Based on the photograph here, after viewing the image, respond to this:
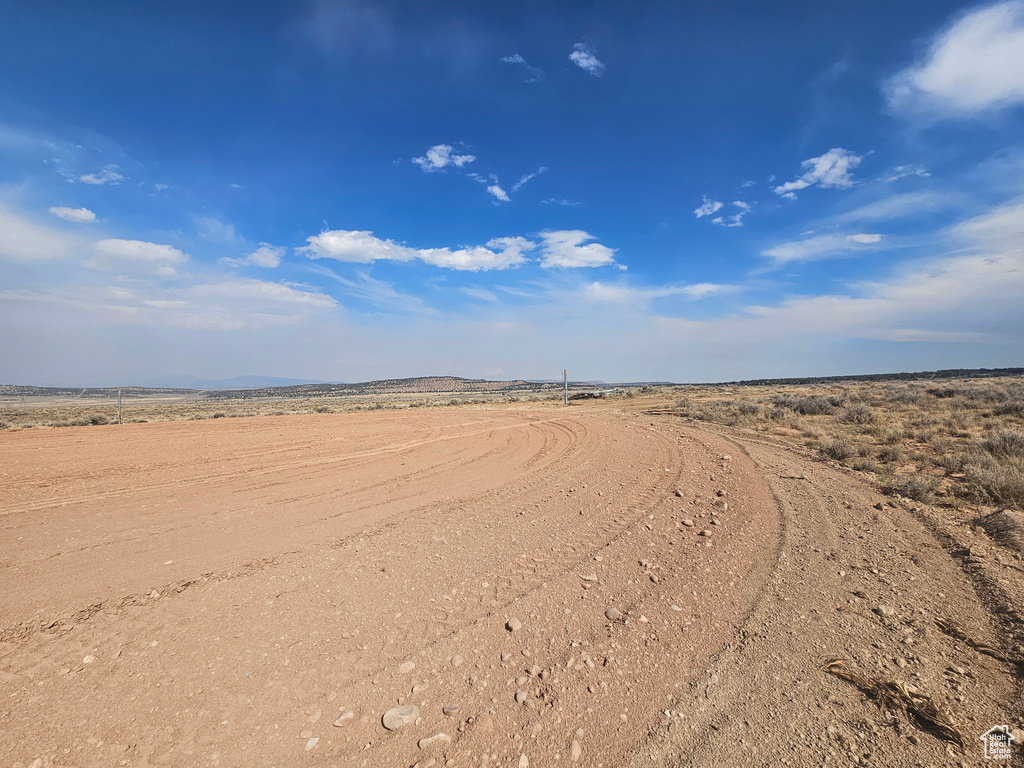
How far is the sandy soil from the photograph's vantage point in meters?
2.46

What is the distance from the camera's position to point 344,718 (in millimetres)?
2609

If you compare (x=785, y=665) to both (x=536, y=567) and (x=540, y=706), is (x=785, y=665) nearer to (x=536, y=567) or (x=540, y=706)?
(x=540, y=706)

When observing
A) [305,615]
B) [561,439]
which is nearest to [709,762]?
[305,615]

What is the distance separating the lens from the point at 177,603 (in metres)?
3.86

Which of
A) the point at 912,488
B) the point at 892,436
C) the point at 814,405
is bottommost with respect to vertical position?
the point at 912,488

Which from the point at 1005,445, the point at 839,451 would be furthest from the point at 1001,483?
the point at 1005,445

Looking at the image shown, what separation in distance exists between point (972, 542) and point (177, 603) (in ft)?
28.7

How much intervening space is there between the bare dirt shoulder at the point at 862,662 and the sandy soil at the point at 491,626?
2cm

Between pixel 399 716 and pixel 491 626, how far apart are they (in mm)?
1040

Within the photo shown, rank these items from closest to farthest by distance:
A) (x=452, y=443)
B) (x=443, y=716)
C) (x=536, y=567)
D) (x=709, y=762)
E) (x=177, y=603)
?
(x=709, y=762)
(x=443, y=716)
(x=177, y=603)
(x=536, y=567)
(x=452, y=443)

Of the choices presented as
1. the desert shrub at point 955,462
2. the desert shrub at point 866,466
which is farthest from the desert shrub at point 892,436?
the desert shrub at point 866,466

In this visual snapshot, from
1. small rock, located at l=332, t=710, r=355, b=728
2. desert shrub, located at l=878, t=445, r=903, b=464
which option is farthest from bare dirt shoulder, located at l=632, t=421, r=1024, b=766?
desert shrub, located at l=878, t=445, r=903, b=464

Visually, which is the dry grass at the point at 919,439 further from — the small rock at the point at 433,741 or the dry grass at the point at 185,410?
the dry grass at the point at 185,410

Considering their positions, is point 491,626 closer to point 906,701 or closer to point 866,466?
point 906,701
